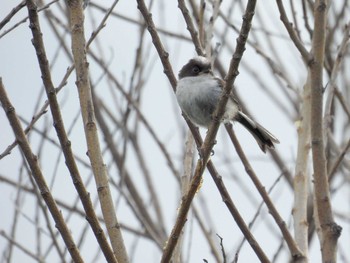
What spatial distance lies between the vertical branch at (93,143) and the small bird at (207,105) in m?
1.25

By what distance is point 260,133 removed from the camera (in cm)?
339

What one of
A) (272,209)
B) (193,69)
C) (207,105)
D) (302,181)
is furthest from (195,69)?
(272,209)

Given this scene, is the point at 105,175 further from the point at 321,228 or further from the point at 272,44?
the point at 272,44

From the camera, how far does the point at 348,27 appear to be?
8.96 feet

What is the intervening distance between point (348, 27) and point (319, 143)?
2.17ft

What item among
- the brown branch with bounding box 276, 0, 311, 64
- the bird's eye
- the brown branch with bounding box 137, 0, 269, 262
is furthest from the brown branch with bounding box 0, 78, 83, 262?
the bird's eye

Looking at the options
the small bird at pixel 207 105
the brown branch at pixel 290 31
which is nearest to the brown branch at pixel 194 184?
the brown branch at pixel 290 31

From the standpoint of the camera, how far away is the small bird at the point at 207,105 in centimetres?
336

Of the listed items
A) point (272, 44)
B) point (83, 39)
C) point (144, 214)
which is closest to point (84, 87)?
point (83, 39)

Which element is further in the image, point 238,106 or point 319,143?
point 238,106

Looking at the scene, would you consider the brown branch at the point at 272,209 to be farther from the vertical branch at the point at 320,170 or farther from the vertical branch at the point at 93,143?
the vertical branch at the point at 93,143

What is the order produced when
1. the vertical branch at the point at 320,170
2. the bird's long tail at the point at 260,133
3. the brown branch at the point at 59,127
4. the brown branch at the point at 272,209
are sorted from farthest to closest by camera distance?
the bird's long tail at the point at 260,133
the brown branch at the point at 272,209
the vertical branch at the point at 320,170
the brown branch at the point at 59,127

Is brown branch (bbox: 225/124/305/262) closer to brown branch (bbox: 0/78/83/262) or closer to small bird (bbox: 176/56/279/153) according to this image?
small bird (bbox: 176/56/279/153)

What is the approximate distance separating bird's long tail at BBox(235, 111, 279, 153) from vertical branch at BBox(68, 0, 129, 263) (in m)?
1.45
